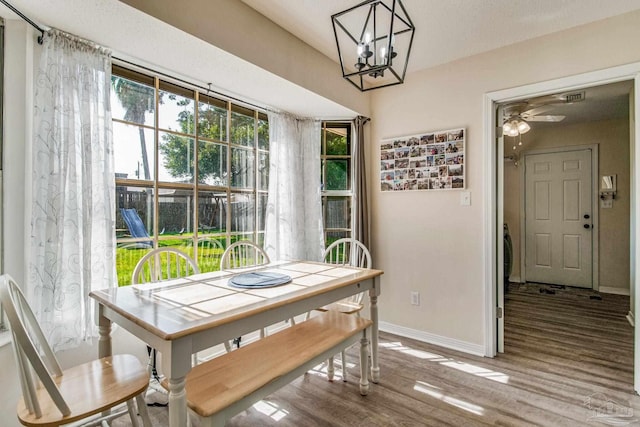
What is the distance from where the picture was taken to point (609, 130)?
177 inches

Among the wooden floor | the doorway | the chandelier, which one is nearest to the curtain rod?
the chandelier

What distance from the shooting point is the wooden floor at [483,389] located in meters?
1.86

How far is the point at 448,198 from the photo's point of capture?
286 centimetres

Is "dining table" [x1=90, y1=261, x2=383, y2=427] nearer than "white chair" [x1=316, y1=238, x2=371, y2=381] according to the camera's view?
Yes

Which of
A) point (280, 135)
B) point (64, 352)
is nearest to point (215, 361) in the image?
point (64, 352)

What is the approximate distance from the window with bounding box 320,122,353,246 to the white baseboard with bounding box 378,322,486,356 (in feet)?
3.40

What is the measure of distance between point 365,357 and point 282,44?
2.29 meters

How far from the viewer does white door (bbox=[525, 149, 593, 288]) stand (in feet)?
15.4

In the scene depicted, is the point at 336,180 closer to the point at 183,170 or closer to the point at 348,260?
the point at 348,260

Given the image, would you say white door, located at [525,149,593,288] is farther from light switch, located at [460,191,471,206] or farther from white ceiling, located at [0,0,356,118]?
white ceiling, located at [0,0,356,118]

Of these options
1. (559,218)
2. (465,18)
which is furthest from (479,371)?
(559,218)

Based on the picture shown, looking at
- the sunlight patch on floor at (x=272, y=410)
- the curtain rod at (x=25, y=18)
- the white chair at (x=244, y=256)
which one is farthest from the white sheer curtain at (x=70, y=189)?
the sunlight patch on floor at (x=272, y=410)

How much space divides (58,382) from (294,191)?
87.3 inches

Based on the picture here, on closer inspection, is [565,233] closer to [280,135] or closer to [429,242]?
[429,242]
